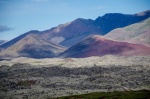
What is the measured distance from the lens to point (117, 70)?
88000mm

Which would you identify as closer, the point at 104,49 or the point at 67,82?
the point at 67,82

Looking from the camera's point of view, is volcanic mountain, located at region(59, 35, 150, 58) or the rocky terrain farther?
volcanic mountain, located at region(59, 35, 150, 58)

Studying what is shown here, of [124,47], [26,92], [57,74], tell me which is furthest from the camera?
[124,47]

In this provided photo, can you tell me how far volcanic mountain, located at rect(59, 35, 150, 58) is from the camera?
14575 centimetres

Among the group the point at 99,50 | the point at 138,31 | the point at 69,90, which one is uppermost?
the point at 138,31

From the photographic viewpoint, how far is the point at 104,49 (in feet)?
540

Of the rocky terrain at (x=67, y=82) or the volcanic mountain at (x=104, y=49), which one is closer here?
the rocky terrain at (x=67, y=82)

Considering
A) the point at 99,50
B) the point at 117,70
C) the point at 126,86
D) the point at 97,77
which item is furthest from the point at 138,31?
the point at 126,86

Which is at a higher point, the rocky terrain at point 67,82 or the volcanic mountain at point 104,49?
the volcanic mountain at point 104,49

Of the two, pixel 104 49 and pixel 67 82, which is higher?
pixel 104 49

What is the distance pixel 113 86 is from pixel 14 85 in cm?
2402

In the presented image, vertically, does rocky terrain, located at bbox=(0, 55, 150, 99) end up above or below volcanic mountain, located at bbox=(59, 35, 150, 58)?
below

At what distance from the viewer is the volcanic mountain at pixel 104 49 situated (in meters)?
146

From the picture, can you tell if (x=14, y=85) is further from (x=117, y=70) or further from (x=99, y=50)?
(x=99, y=50)
